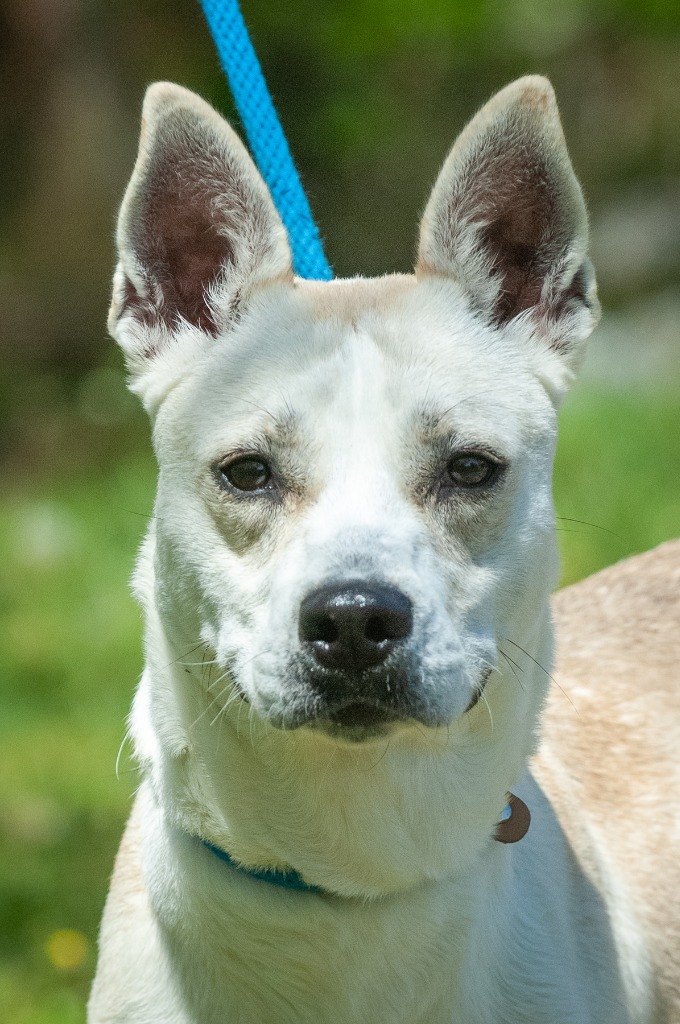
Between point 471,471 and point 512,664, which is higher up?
point 471,471

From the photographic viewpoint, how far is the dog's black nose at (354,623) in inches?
87.4

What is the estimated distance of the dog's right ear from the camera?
267cm

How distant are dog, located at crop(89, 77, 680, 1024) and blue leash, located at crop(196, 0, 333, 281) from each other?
37 cm

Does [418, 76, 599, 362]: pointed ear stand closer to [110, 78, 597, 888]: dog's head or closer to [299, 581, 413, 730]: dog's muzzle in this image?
[110, 78, 597, 888]: dog's head

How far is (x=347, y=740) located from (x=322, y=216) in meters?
8.42

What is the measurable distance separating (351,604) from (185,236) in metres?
1.05

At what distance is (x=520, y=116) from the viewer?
2.63 m

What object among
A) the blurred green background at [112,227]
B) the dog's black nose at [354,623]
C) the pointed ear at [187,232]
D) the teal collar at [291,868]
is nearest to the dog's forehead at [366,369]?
the pointed ear at [187,232]

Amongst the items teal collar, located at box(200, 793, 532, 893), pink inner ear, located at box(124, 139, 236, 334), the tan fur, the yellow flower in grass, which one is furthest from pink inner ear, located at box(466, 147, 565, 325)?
the yellow flower in grass

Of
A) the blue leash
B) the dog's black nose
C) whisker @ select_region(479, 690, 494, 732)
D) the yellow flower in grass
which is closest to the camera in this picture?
the dog's black nose

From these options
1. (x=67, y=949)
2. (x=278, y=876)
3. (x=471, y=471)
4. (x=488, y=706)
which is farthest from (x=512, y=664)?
(x=67, y=949)

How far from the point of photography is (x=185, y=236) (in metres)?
2.86

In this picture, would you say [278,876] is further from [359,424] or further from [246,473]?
[359,424]

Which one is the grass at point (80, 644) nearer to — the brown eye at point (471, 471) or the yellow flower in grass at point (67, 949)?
the yellow flower in grass at point (67, 949)
